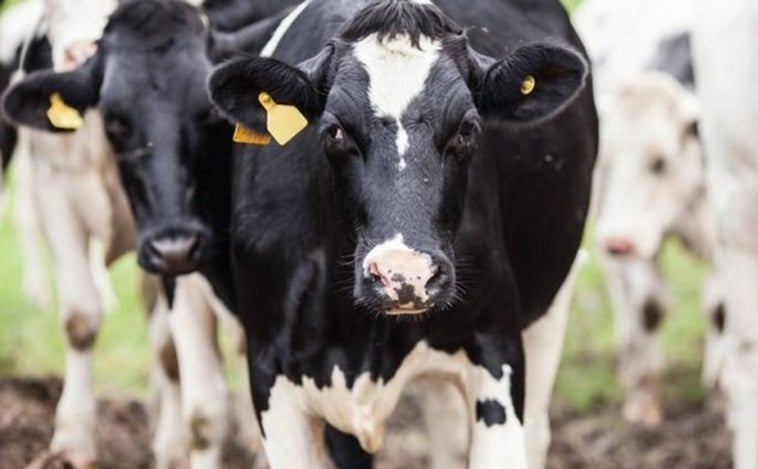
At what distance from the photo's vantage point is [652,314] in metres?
13.0

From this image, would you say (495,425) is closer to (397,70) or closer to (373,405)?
(373,405)

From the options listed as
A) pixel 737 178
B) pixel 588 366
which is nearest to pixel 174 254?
pixel 737 178

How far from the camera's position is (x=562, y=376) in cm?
1325

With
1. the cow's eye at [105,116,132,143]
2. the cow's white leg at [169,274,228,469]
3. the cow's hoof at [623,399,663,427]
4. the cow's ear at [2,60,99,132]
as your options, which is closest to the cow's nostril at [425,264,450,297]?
the cow's eye at [105,116,132,143]

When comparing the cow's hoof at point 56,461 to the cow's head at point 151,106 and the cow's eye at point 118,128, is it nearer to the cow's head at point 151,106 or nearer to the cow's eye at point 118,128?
the cow's head at point 151,106

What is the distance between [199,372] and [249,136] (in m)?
2.01

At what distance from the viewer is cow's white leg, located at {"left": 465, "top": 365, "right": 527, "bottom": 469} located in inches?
297

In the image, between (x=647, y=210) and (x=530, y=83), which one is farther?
(x=647, y=210)

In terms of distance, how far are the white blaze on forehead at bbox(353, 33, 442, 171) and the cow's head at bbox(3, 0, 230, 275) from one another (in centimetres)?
138

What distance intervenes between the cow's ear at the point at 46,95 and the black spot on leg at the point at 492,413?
193 cm

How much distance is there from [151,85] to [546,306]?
1602 mm

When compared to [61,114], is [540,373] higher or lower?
lower

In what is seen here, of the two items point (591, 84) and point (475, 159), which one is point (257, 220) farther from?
point (591, 84)

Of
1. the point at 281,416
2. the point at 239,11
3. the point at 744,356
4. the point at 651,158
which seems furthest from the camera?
the point at 651,158
